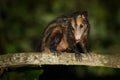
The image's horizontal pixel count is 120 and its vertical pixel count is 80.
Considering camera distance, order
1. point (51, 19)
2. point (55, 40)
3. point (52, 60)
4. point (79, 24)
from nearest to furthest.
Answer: point (52, 60) → point (79, 24) → point (55, 40) → point (51, 19)

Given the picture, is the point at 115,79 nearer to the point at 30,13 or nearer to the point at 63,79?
the point at 63,79

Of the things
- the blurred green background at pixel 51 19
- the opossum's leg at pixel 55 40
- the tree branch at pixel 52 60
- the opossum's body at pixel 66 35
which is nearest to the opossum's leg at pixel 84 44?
the opossum's body at pixel 66 35

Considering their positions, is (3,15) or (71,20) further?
(3,15)

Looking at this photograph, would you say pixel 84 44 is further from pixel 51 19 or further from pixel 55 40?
pixel 51 19

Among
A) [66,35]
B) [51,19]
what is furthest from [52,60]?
[51,19]

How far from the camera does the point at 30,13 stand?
19.9 feet

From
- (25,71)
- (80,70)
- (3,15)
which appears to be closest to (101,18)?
(3,15)

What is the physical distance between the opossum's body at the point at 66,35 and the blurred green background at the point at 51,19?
2.78 feet

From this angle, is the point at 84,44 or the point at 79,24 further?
the point at 84,44

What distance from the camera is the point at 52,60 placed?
358cm

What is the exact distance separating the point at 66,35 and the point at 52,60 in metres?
0.78

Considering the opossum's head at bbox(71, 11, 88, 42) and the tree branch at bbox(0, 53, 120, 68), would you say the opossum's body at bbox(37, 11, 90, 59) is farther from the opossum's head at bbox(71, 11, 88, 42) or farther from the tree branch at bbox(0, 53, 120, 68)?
the tree branch at bbox(0, 53, 120, 68)

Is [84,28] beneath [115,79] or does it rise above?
above

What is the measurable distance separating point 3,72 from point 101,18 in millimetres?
2554
